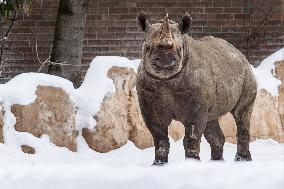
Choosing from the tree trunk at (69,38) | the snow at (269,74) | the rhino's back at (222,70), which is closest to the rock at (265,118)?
the snow at (269,74)

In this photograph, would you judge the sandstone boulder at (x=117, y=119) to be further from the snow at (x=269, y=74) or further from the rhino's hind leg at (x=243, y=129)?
the rhino's hind leg at (x=243, y=129)

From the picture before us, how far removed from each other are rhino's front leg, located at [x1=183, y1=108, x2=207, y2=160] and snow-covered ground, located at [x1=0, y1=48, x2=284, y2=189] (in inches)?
12.2

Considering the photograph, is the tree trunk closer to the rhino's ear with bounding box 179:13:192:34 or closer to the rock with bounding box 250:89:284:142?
the rock with bounding box 250:89:284:142

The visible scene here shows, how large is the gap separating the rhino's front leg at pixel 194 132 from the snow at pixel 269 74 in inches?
227

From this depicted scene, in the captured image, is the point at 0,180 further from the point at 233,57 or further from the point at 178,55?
the point at 233,57

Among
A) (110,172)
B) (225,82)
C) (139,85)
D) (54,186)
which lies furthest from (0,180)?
(225,82)

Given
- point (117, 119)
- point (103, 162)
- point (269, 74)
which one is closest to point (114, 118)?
point (117, 119)

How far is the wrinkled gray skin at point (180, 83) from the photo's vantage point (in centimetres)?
459

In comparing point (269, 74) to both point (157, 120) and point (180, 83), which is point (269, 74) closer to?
point (157, 120)

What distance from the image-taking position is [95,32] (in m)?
12.3

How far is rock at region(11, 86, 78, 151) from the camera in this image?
841 cm

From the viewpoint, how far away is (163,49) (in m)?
4.47

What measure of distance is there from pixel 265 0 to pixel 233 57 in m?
6.87

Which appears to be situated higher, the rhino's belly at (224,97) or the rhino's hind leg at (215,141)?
the rhino's belly at (224,97)
